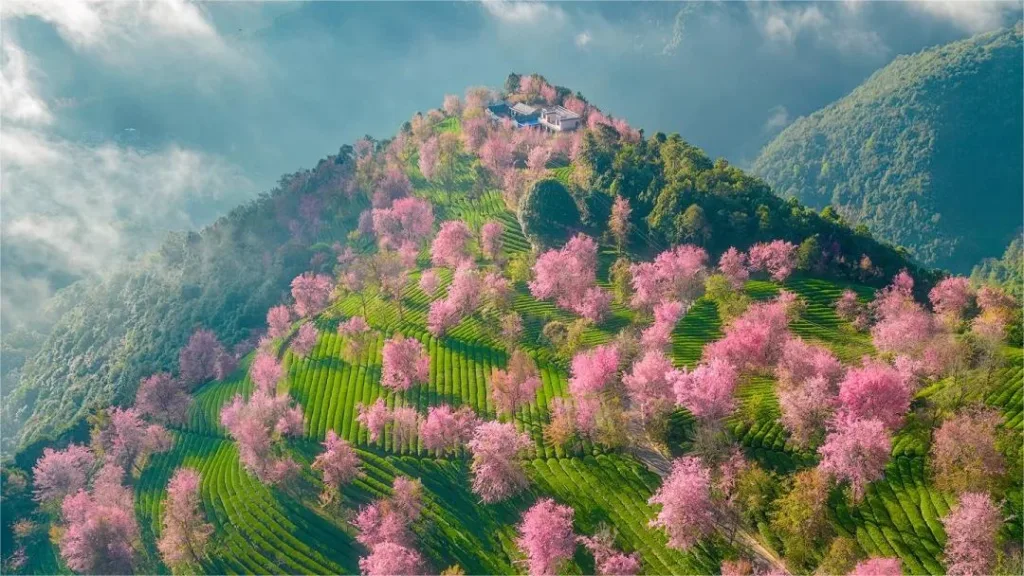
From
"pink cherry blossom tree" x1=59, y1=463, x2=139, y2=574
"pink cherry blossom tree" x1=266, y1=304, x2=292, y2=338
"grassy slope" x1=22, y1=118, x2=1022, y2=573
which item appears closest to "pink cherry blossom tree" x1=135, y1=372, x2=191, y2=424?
"grassy slope" x1=22, y1=118, x2=1022, y2=573

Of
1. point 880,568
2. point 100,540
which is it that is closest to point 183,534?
point 100,540

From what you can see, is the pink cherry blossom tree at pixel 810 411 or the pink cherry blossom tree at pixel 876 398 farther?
the pink cherry blossom tree at pixel 810 411

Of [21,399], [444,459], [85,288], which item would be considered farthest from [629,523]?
[85,288]

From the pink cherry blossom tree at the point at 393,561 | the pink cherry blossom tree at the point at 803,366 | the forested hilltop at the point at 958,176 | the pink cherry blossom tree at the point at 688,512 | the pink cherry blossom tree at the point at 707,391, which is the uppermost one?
the forested hilltop at the point at 958,176

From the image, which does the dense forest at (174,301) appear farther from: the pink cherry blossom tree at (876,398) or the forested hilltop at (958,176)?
the forested hilltop at (958,176)

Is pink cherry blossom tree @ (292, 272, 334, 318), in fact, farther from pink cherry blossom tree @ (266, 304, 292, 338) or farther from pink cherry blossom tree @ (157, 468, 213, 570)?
pink cherry blossom tree @ (157, 468, 213, 570)

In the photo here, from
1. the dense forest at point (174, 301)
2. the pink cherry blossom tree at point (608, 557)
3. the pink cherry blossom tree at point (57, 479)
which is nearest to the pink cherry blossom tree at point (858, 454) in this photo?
the pink cherry blossom tree at point (608, 557)
